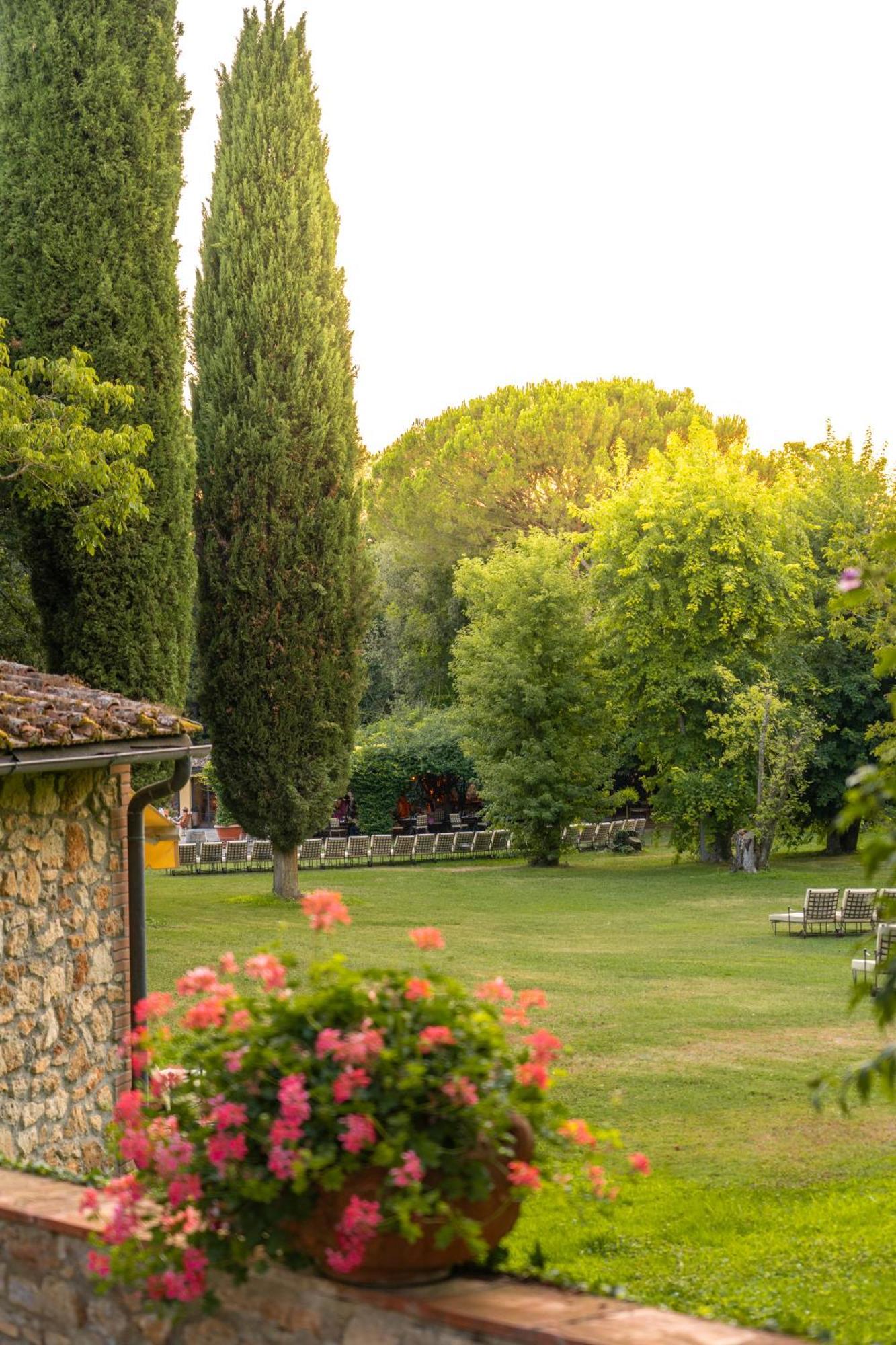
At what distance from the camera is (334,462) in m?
23.5

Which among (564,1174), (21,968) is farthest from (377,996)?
(21,968)

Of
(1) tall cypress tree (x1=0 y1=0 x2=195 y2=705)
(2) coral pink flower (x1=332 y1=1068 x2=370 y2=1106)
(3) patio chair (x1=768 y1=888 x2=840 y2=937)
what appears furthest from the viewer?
(3) patio chair (x1=768 y1=888 x2=840 y2=937)

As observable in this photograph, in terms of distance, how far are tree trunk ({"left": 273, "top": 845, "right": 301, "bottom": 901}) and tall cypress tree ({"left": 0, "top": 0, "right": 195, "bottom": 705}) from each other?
5769 millimetres

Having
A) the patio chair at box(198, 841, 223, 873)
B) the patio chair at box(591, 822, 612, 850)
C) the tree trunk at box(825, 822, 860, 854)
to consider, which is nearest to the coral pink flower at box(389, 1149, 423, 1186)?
the patio chair at box(198, 841, 223, 873)

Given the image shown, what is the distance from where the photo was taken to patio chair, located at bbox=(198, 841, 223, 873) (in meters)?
29.7

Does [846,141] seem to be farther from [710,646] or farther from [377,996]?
[377,996]

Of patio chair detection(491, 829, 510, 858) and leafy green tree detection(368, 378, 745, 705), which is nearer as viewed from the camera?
patio chair detection(491, 829, 510, 858)

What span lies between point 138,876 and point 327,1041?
540 cm

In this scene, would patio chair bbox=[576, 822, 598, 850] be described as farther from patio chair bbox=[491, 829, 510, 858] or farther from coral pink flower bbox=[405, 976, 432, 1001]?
coral pink flower bbox=[405, 976, 432, 1001]

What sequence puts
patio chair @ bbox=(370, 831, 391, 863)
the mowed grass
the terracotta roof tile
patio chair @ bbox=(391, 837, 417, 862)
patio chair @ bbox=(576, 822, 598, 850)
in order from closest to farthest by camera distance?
the mowed grass, the terracotta roof tile, patio chair @ bbox=(370, 831, 391, 863), patio chair @ bbox=(391, 837, 417, 862), patio chair @ bbox=(576, 822, 598, 850)

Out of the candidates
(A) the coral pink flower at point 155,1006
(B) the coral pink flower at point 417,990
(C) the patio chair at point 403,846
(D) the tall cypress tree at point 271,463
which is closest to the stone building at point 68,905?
(A) the coral pink flower at point 155,1006

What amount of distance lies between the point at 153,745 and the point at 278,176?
17489mm

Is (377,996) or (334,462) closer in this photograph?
(377,996)

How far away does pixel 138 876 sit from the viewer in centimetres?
828
